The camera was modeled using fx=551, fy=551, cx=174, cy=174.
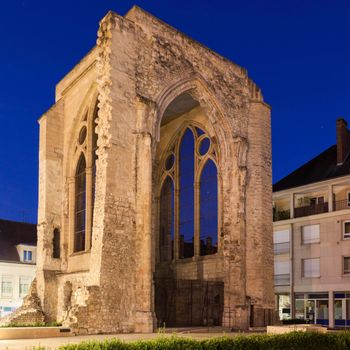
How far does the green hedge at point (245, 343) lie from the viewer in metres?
8.30

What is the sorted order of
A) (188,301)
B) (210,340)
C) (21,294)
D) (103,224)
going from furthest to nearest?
1. (21,294)
2. (188,301)
3. (103,224)
4. (210,340)

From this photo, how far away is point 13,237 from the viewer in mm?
33219

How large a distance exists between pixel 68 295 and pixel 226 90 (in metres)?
9.83

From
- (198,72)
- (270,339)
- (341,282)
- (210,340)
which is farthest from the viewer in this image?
(341,282)

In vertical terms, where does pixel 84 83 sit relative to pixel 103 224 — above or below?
above

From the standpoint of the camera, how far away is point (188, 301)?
21.5 metres

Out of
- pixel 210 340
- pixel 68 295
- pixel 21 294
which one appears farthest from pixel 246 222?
pixel 21 294

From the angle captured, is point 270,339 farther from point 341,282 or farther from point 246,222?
point 341,282

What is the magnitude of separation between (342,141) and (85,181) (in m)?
15.5

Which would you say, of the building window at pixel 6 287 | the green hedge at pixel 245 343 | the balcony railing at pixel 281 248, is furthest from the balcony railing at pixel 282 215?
the green hedge at pixel 245 343

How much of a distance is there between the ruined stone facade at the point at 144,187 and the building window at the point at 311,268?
8.74 metres

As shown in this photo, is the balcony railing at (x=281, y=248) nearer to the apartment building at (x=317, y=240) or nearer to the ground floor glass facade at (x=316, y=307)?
the apartment building at (x=317, y=240)

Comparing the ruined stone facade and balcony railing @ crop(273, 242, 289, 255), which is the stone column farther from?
balcony railing @ crop(273, 242, 289, 255)

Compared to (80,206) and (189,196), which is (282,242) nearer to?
(189,196)
